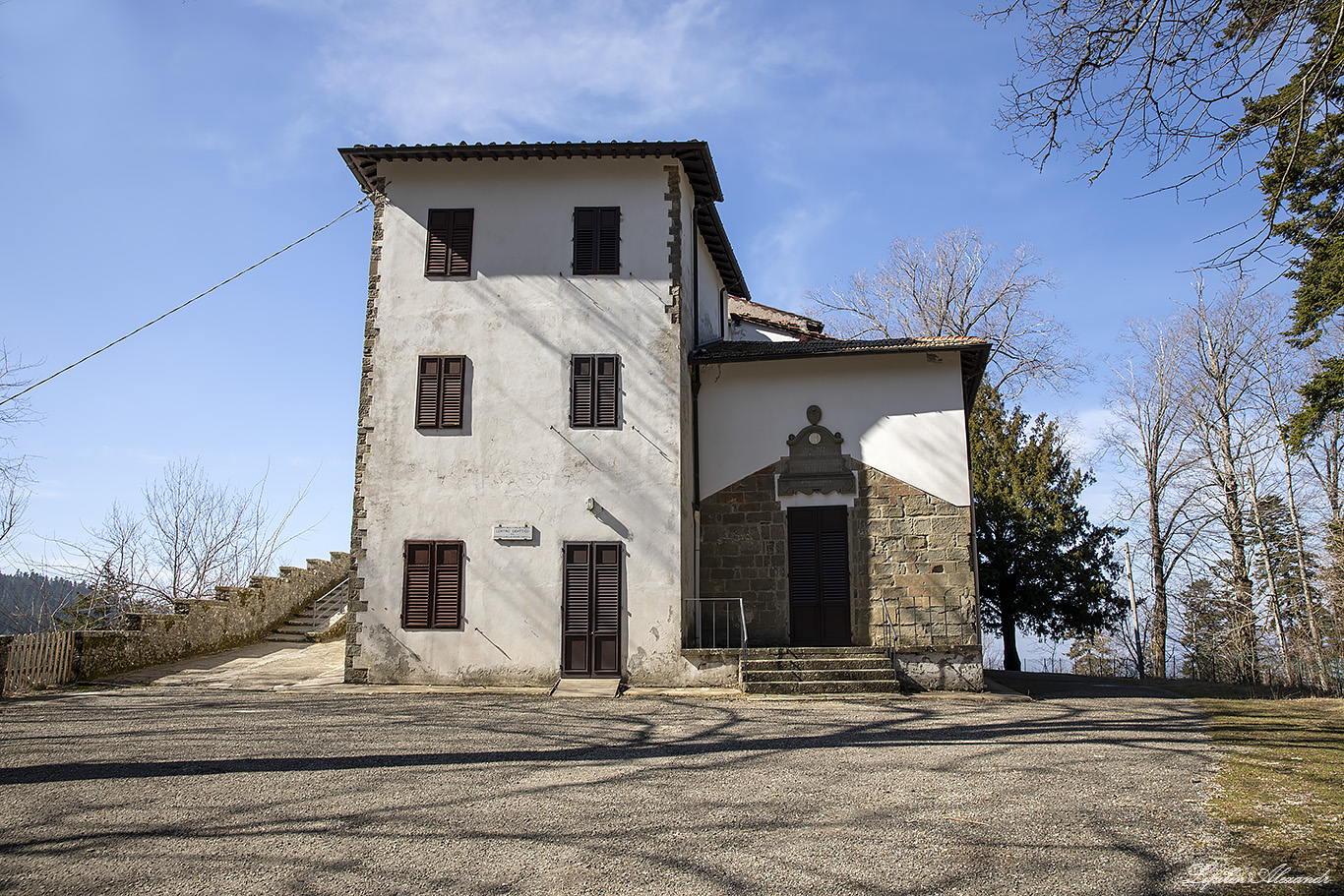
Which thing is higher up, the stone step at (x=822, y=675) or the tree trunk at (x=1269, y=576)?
the tree trunk at (x=1269, y=576)

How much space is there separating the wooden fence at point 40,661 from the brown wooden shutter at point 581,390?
25.1 ft

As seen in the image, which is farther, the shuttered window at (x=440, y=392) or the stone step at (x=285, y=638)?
the stone step at (x=285, y=638)

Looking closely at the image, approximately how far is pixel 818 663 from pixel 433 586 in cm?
563

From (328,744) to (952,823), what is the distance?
17.5 feet

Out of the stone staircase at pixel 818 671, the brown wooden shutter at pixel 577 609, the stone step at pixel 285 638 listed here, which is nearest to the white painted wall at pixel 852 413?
the brown wooden shutter at pixel 577 609

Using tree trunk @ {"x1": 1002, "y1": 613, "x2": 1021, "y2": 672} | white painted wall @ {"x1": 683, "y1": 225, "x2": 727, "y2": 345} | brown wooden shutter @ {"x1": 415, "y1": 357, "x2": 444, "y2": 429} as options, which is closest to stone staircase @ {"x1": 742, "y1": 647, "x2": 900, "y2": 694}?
brown wooden shutter @ {"x1": 415, "y1": 357, "x2": 444, "y2": 429}

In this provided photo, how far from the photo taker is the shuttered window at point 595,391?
13.4m

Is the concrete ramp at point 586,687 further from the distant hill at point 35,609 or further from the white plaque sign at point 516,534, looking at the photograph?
the distant hill at point 35,609

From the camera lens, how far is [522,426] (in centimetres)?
1345

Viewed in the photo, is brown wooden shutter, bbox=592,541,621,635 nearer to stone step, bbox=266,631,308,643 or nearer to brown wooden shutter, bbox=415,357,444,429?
brown wooden shutter, bbox=415,357,444,429

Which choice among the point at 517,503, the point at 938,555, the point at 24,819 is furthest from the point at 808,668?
the point at 24,819

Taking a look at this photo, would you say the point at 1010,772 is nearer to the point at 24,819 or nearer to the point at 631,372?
the point at 24,819

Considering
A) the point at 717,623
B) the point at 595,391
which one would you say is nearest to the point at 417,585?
the point at 595,391

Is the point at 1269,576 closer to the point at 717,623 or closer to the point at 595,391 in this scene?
the point at 717,623
